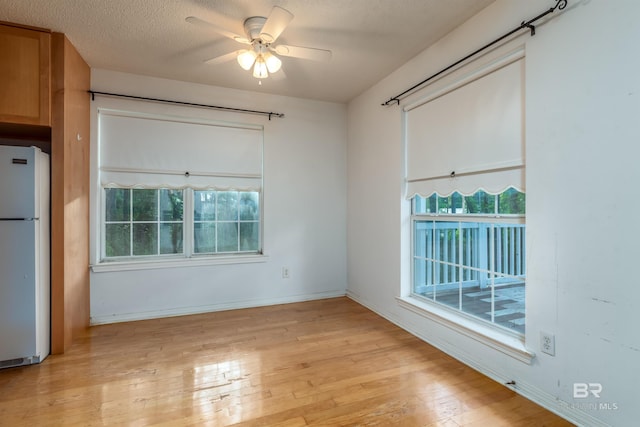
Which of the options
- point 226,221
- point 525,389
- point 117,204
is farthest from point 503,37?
point 117,204

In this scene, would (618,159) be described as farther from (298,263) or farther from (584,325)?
(298,263)

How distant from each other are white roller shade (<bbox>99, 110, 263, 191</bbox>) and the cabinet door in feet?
2.42

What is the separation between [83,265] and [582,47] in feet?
13.8

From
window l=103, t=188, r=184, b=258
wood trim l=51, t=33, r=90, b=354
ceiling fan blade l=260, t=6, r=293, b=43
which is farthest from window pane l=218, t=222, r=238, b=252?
ceiling fan blade l=260, t=6, r=293, b=43

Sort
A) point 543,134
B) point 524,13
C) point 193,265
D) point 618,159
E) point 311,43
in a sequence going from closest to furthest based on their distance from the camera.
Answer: point 618,159, point 543,134, point 524,13, point 311,43, point 193,265

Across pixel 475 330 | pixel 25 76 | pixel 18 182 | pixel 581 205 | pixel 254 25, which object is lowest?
pixel 475 330

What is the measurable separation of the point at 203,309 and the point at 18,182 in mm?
2056

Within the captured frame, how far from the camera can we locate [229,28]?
7.86 feet

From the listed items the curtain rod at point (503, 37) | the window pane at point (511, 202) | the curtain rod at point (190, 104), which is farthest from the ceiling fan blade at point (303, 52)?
the window pane at point (511, 202)

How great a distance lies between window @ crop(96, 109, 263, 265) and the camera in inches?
127

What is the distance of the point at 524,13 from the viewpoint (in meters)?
1.93

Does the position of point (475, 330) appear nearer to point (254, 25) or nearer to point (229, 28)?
point (254, 25)

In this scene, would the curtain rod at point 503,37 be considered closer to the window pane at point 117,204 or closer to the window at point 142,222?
the window at point 142,222

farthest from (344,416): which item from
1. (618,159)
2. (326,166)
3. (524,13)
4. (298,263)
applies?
(326,166)
